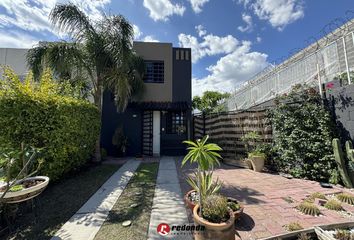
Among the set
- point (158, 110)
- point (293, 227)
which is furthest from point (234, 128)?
point (293, 227)

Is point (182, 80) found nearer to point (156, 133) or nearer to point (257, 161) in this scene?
point (156, 133)

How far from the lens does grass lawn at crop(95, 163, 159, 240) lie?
9.16ft

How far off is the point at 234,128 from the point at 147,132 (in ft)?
16.6

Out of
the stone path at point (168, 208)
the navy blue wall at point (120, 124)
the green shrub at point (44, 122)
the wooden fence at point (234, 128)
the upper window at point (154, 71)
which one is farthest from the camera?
the upper window at point (154, 71)

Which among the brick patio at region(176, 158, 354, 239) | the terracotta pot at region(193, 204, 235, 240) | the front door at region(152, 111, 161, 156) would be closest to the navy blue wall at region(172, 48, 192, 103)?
the front door at region(152, 111, 161, 156)

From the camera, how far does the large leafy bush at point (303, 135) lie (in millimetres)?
4938

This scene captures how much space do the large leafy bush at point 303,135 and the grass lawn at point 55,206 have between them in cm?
586

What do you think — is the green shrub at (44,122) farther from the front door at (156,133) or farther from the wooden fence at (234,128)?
the wooden fence at (234,128)

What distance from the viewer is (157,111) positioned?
10781 mm

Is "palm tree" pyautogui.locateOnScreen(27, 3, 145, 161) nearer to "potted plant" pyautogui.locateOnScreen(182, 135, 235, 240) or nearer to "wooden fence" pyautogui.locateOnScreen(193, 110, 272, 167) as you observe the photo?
"wooden fence" pyautogui.locateOnScreen(193, 110, 272, 167)

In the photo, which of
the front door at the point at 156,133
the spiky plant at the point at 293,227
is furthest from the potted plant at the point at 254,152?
the front door at the point at 156,133

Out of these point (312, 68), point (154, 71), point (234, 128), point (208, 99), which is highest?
point (208, 99)

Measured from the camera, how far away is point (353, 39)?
15.2 feet

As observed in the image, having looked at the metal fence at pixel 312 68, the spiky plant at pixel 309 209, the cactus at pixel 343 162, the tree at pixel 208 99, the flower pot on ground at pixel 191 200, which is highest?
the tree at pixel 208 99
